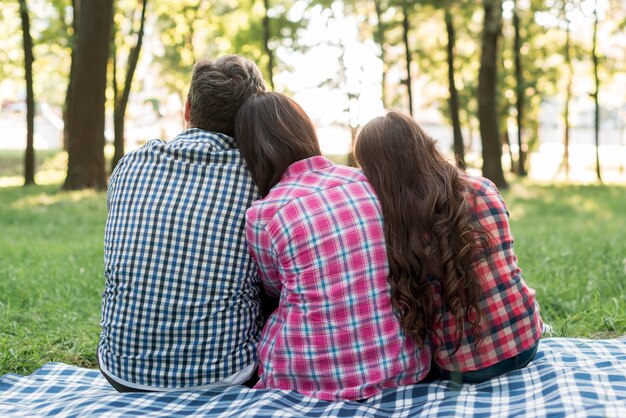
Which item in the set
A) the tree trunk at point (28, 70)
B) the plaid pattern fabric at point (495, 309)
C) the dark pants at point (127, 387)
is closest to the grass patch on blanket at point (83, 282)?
the dark pants at point (127, 387)

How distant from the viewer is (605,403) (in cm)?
290

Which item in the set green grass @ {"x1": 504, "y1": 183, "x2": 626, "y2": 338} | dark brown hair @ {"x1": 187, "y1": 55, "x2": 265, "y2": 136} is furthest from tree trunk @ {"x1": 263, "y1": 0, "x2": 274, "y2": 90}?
dark brown hair @ {"x1": 187, "y1": 55, "x2": 265, "y2": 136}

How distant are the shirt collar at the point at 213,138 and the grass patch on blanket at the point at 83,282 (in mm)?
1743

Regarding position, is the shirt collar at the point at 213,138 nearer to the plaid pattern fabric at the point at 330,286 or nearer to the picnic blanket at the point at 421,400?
the plaid pattern fabric at the point at 330,286

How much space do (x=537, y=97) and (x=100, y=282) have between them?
28.5 metres

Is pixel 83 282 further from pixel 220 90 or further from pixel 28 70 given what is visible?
pixel 28 70

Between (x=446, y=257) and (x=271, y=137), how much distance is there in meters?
0.96

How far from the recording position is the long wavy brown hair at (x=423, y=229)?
3.17m

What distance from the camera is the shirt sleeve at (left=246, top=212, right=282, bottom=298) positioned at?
129 inches

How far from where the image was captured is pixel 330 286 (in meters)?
3.17

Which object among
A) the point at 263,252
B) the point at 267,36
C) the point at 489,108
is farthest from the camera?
the point at 267,36

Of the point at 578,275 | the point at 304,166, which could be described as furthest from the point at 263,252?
the point at 578,275

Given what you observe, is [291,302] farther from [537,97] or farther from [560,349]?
[537,97]

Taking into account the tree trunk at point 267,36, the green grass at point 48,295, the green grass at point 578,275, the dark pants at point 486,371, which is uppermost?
the tree trunk at point 267,36
